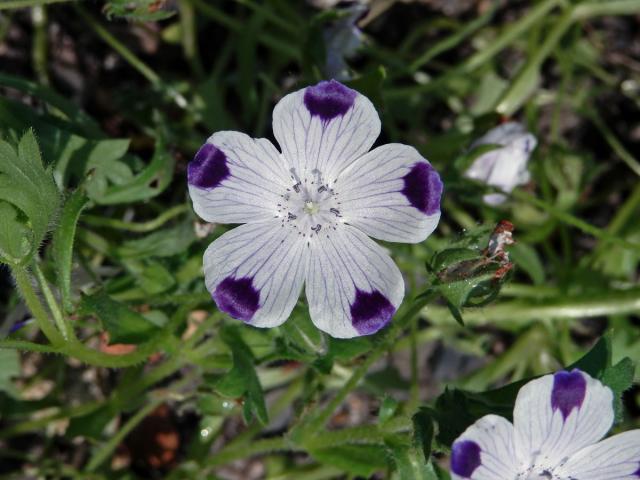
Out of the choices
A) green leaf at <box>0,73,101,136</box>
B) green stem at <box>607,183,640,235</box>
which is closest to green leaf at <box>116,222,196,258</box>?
green leaf at <box>0,73,101,136</box>

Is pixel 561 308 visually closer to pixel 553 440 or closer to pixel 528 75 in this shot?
pixel 528 75

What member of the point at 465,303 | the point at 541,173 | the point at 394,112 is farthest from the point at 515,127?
the point at 465,303

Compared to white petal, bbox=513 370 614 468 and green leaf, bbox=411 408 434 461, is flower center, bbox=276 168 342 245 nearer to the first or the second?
green leaf, bbox=411 408 434 461

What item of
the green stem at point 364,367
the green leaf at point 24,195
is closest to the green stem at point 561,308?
the green stem at point 364,367

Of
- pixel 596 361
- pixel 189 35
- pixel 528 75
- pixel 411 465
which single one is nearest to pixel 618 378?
pixel 596 361

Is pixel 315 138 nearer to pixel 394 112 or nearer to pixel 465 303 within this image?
pixel 465 303
